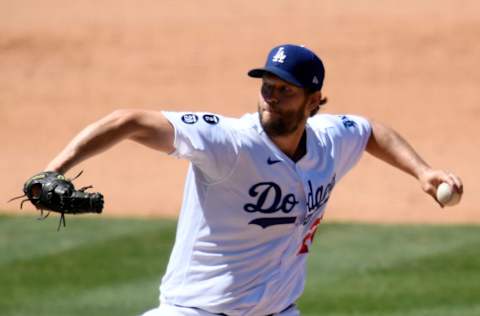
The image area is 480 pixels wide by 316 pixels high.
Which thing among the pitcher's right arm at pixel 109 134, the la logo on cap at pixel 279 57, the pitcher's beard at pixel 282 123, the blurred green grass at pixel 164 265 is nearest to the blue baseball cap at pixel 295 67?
the la logo on cap at pixel 279 57

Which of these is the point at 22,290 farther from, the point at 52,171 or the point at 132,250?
the point at 52,171

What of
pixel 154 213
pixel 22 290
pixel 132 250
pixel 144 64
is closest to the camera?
pixel 22 290

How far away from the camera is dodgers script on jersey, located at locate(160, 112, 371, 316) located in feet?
17.1

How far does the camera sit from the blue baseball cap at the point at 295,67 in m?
5.29

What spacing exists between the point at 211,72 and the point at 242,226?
14.5 metres

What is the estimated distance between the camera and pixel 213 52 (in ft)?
66.2

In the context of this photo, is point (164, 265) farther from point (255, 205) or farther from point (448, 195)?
point (448, 195)

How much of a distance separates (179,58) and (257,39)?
4.80 feet

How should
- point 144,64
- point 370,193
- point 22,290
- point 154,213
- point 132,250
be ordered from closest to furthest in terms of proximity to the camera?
point 22,290
point 132,250
point 154,213
point 370,193
point 144,64

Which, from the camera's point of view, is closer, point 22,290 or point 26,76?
point 22,290

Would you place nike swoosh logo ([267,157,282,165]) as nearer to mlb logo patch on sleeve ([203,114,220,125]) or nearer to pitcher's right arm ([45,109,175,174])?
mlb logo patch on sleeve ([203,114,220,125])

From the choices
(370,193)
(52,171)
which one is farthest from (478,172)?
(52,171)

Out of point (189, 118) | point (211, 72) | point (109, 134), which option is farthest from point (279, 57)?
point (211, 72)

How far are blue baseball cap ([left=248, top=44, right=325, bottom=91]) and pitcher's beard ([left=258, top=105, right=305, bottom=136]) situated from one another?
0.15 metres
